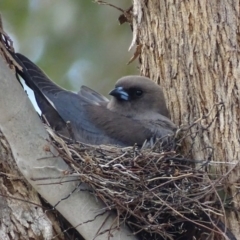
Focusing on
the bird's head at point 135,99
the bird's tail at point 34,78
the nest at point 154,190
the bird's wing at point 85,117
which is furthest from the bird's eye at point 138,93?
the nest at point 154,190

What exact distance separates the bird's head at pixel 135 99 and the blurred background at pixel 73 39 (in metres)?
1.87

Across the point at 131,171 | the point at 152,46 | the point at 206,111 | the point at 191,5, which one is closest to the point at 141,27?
the point at 152,46

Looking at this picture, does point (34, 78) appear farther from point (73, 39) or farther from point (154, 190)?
point (73, 39)

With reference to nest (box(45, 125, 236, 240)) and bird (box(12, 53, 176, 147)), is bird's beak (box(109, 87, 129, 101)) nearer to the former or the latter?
bird (box(12, 53, 176, 147))

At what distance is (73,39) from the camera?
709cm

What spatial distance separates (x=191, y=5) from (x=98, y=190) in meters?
1.44

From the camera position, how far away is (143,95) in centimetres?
508

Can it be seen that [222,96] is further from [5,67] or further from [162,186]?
[5,67]

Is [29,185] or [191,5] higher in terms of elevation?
[191,5]

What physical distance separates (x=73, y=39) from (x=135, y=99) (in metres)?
2.11

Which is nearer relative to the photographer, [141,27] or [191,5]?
[191,5]

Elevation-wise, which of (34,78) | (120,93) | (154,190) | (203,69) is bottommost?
(154,190)

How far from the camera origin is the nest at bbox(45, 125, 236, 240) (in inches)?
147

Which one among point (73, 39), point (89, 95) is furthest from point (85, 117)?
point (73, 39)
